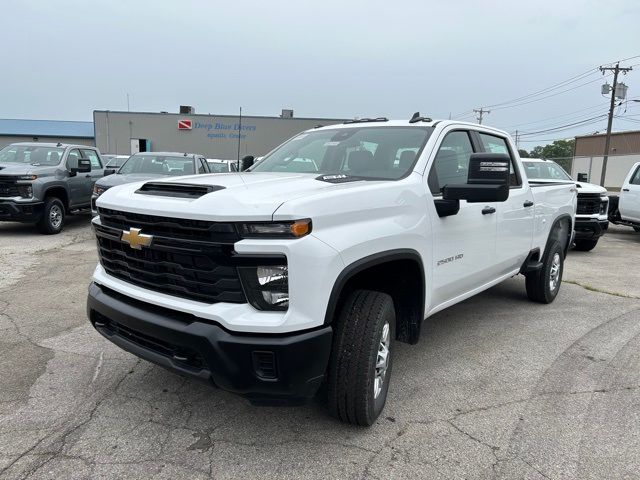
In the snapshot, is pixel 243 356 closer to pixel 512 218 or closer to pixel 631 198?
pixel 512 218

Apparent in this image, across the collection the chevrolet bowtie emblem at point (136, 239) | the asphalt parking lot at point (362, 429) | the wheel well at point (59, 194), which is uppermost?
the chevrolet bowtie emblem at point (136, 239)

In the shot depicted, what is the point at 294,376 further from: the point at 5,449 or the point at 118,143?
the point at 118,143

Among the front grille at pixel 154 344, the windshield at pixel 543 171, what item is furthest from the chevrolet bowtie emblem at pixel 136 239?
the windshield at pixel 543 171

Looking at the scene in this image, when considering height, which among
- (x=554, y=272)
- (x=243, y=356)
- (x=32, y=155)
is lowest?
(x=554, y=272)

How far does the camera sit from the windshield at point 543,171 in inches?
417

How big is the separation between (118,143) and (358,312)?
37.2 m

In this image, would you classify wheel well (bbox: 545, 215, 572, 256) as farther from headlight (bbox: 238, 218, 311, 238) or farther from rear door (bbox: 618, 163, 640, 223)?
rear door (bbox: 618, 163, 640, 223)

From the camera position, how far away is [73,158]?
36.8 ft

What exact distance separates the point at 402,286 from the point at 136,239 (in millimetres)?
1713

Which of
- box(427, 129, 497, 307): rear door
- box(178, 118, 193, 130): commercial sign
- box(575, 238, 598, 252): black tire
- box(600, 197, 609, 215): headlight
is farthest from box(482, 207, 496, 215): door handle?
box(178, 118, 193, 130): commercial sign

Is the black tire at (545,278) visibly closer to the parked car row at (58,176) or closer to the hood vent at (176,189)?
the hood vent at (176,189)

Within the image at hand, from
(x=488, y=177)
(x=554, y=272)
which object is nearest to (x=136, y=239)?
(x=488, y=177)

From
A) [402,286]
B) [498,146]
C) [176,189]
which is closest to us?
[176,189]

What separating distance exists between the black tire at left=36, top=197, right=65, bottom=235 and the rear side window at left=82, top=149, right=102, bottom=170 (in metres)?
1.88
